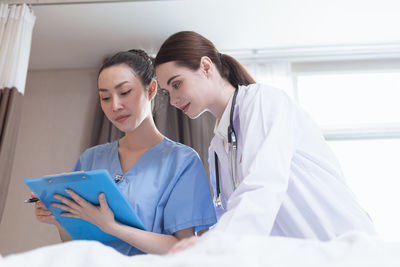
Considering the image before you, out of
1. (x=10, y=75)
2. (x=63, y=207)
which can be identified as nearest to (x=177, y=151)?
(x=63, y=207)

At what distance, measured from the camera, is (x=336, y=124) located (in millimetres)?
3068

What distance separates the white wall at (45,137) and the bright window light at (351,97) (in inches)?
67.0

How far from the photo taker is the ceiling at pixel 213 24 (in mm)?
2529

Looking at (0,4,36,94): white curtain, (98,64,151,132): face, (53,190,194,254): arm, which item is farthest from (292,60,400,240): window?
(53,190,194,254): arm

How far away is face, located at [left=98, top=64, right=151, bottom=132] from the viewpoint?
60.3 inches

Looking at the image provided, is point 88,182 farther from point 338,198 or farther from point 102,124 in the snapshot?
point 102,124

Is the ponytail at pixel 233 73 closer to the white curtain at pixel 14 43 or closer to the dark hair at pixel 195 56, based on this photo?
the dark hair at pixel 195 56

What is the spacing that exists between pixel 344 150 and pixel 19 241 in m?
2.43

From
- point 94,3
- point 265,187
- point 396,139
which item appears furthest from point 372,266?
point 396,139

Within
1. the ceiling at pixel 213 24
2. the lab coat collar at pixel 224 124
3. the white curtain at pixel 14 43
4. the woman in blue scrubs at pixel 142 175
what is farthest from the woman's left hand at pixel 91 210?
the ceiling at pixel 213 24

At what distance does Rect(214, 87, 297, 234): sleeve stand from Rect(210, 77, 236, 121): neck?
20 centimetres

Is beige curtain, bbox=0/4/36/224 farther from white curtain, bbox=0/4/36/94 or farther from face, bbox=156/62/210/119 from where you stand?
face, bbox=156/62/210/119

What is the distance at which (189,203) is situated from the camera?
1.38 metres

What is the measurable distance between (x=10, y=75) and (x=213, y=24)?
1.31 metres
